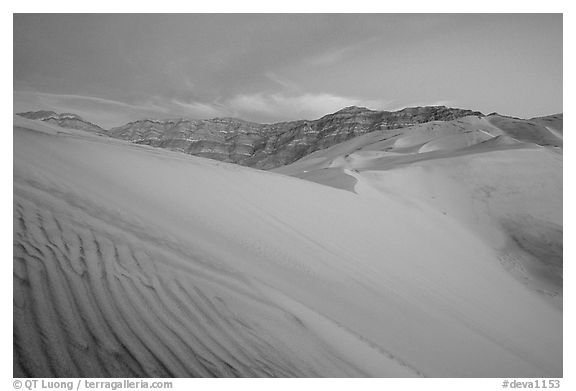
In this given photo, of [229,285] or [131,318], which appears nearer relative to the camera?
[131,318]

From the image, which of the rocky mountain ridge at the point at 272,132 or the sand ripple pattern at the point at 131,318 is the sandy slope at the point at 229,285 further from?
the rocky mountain ridge at the point at 272,132

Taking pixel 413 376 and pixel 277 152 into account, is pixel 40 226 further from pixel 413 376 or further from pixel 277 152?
pixel 277 152

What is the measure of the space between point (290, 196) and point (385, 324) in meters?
3.19

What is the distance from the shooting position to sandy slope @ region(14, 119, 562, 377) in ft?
6.15

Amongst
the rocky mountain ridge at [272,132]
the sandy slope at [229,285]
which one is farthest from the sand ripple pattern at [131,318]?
the rocky mountain ridge at [272,132]

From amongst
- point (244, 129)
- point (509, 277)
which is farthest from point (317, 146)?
point (509, 277)

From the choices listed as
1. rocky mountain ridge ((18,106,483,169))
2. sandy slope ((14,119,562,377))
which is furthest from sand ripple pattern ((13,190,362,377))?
rocky mountain ridge ((18,106,483,169))

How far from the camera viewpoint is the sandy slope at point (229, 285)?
1873mm

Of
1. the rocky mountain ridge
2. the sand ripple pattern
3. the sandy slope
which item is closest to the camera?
the sand ripple pattern

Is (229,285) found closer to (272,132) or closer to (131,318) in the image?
(131,318)

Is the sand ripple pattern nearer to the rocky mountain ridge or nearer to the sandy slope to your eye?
the sandy slope

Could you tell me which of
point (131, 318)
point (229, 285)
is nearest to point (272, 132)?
point (229, 285)

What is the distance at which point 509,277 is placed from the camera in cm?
570

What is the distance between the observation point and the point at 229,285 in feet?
8.14
